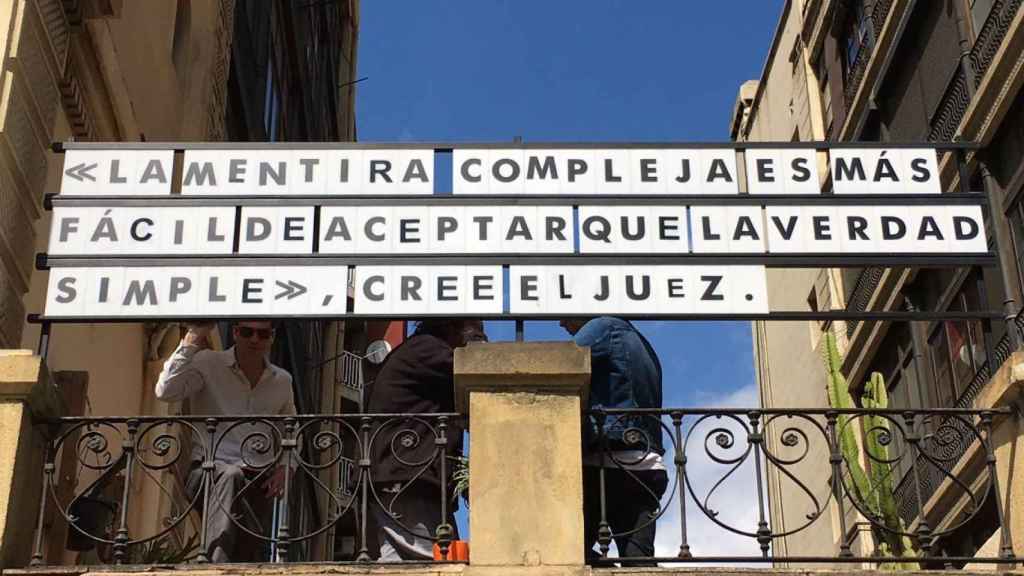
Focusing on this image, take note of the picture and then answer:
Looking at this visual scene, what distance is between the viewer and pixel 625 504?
8539mm

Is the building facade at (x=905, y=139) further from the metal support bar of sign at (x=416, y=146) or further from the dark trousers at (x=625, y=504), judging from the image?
the dark trousers at (x=625, y=504)

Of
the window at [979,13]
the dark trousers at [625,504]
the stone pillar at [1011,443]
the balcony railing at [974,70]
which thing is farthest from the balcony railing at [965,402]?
the dark trousers at [625,504]

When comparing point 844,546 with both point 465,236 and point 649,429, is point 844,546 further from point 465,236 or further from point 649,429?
point 465,236

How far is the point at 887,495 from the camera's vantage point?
16.2 meters

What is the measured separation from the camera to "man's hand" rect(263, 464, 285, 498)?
8954 mm

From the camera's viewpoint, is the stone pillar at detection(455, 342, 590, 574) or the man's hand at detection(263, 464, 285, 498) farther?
the man's hand at detection(263, 464, 285, 498)

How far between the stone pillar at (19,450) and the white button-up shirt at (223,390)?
106 cm

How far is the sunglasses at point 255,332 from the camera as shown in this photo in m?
9.52

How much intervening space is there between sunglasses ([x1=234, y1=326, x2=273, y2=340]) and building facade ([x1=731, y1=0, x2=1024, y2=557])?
4.81 meters

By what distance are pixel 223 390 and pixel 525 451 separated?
234 centimetres

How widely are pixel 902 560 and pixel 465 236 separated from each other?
312cm

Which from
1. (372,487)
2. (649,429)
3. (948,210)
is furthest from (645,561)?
(948,210)

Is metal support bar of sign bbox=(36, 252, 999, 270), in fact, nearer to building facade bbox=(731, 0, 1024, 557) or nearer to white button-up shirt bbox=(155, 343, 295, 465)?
white button-up shirt bbox=(155, 343, 295, 465)

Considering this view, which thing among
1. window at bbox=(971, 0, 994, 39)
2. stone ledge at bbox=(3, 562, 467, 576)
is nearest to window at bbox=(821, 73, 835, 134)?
window at bbox=(971, 0, 994, 39)
